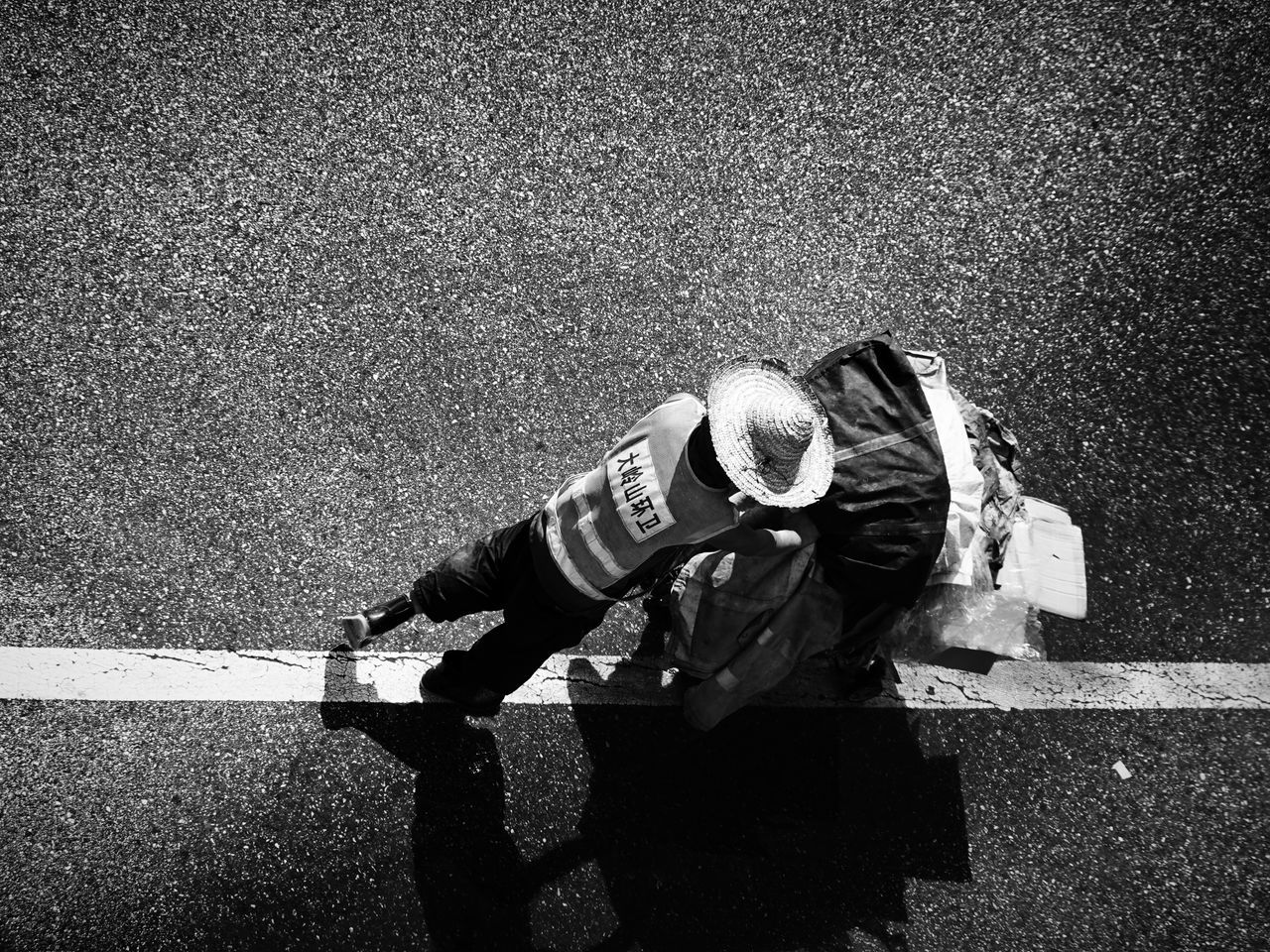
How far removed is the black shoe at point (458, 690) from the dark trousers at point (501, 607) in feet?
0.10

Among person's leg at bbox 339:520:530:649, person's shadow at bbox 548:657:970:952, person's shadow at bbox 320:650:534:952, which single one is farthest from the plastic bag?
person's shadow at bbox 320:650:534:952

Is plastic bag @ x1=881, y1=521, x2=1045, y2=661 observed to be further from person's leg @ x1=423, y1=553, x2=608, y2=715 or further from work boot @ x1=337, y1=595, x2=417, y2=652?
work boot @ x1=337, y1=595, x2=417, y2=652

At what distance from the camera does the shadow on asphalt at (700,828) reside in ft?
11.2

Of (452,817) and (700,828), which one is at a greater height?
(452,817)

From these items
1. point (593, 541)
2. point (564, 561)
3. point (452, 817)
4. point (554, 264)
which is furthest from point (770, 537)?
point (554, 264)

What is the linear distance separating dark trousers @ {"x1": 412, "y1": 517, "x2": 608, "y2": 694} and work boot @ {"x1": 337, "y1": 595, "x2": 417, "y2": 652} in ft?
0.55

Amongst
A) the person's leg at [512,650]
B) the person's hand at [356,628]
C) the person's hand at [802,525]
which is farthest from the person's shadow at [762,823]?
the person's hand at [802,525]

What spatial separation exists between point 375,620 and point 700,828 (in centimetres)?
166

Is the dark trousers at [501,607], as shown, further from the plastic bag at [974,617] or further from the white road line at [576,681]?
the plastic bag at [974,617]

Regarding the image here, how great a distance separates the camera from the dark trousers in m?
3.07

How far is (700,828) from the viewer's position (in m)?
3.54

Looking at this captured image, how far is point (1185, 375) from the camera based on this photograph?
13.8 feet

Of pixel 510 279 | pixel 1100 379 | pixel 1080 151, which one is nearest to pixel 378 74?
pixel 510 279

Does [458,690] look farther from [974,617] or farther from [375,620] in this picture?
[974,617]
